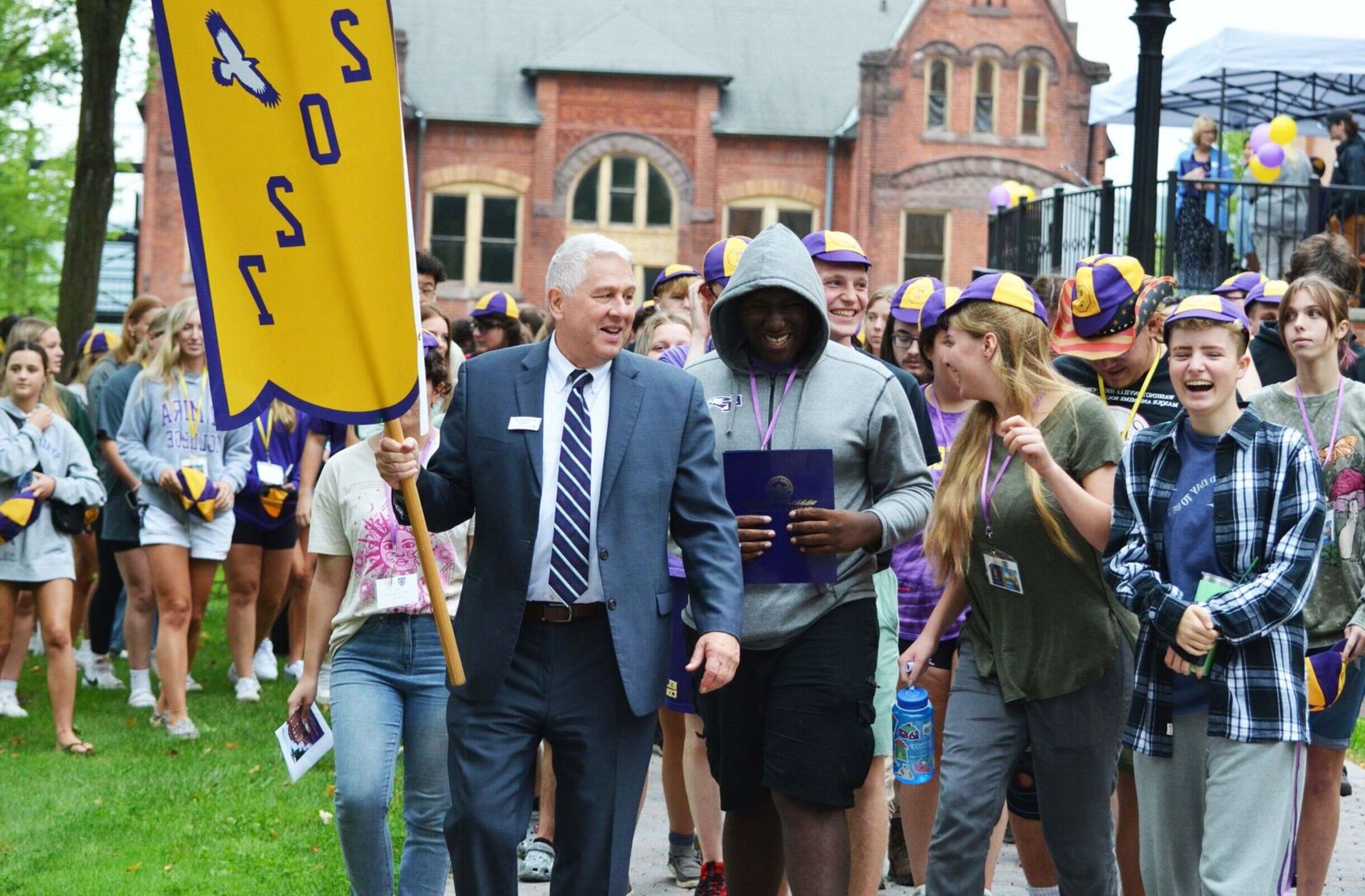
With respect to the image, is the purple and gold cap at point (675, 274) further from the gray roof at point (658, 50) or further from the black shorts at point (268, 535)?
the gray roof at point (658, 50)

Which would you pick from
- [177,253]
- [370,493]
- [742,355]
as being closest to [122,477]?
[370,493]

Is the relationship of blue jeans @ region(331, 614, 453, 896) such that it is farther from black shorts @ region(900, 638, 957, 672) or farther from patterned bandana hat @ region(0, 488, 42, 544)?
patterned bandana hat @ region(0, 488, 42, 544)

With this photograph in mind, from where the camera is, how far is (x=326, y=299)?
4.70 m

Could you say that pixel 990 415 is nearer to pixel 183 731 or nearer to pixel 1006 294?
pixel 1006 294

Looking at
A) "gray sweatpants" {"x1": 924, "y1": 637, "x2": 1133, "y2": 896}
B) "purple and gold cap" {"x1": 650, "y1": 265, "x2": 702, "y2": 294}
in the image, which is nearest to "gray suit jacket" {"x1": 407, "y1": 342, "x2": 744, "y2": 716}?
"gray sweatpants" {"x1": 924, "y1": 637, "x2": 1133, "y2": 896}

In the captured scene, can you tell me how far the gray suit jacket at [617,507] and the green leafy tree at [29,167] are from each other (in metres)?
24.3

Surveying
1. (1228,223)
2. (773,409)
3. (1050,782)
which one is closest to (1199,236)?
(1228,223)

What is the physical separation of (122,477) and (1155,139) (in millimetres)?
6317

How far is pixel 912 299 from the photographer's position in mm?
7324

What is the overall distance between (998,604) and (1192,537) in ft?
2.19

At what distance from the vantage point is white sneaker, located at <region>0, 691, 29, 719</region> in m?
10.2

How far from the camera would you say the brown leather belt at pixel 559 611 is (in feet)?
15.6

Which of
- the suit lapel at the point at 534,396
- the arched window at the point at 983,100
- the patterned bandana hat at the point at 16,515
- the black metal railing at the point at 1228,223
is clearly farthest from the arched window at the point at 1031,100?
the suit lapel at the point at 534,396

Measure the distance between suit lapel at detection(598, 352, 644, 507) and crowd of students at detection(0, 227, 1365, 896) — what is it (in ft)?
1.15
